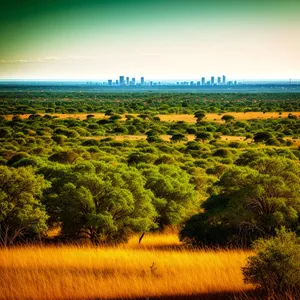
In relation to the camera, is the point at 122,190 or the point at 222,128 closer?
the point at 122,190

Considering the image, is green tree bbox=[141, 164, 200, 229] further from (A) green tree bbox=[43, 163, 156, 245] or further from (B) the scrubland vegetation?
(A) green tree bbox=[43, 163, 156, 245]

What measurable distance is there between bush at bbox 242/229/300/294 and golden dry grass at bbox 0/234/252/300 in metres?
0.51

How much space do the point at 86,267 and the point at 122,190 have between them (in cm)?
489

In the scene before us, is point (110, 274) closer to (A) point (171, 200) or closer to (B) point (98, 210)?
(B) point (98, 210)

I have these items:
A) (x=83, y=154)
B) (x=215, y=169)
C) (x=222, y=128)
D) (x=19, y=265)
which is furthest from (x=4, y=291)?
(x=222, y=128)

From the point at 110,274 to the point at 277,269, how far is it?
111 inches

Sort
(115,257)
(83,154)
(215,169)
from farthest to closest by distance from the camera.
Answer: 1. (83,154)
2. (215,169)
3. (115,257)

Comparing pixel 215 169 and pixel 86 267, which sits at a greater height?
pixel 86 267

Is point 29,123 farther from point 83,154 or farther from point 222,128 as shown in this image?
point 83,154

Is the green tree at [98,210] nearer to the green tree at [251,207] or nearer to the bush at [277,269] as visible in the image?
the green tree at [251,207]

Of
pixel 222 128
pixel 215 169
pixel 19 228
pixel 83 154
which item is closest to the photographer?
pixel 19 228

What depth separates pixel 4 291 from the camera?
723cm

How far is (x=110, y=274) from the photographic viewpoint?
28.2ft

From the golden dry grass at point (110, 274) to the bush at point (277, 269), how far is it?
1.67 feet
